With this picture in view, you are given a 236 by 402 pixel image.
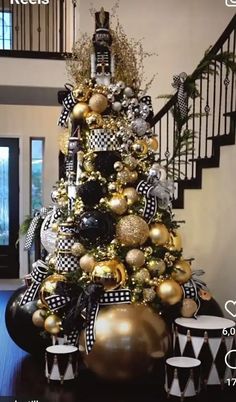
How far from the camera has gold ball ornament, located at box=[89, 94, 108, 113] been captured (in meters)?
3.19

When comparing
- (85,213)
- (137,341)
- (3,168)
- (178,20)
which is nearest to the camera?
(137,341)

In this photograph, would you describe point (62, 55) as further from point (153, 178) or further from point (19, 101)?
point (153, 178)

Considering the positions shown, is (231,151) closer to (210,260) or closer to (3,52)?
(210,260)

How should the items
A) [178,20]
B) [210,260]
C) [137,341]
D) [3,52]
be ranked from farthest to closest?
[178,20] < [3,52] < [210,260] < [137,341]

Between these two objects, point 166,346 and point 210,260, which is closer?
point 166,346

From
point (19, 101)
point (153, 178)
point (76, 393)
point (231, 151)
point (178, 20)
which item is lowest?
point (76, 393)

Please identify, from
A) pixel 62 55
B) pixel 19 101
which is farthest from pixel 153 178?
pixel 19 101

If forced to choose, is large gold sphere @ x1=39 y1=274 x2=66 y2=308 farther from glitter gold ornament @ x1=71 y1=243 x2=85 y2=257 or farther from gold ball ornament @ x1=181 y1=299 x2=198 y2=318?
gold ball ornament @ x1=181 y1=299 x2=198 y2=318

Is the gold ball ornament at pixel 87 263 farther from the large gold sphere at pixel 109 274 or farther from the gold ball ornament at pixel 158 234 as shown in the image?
the gold ball ornament at pixel 158 234

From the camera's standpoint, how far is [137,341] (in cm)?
284

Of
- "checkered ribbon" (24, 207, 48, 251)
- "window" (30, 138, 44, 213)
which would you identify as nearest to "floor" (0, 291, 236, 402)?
"checkered ribbon" (24, 207, 48, 251)

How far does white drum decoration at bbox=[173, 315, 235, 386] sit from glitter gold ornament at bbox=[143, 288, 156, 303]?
229mm

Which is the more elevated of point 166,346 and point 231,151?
point 231,151

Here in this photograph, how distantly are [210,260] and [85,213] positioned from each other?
165 centimetres
